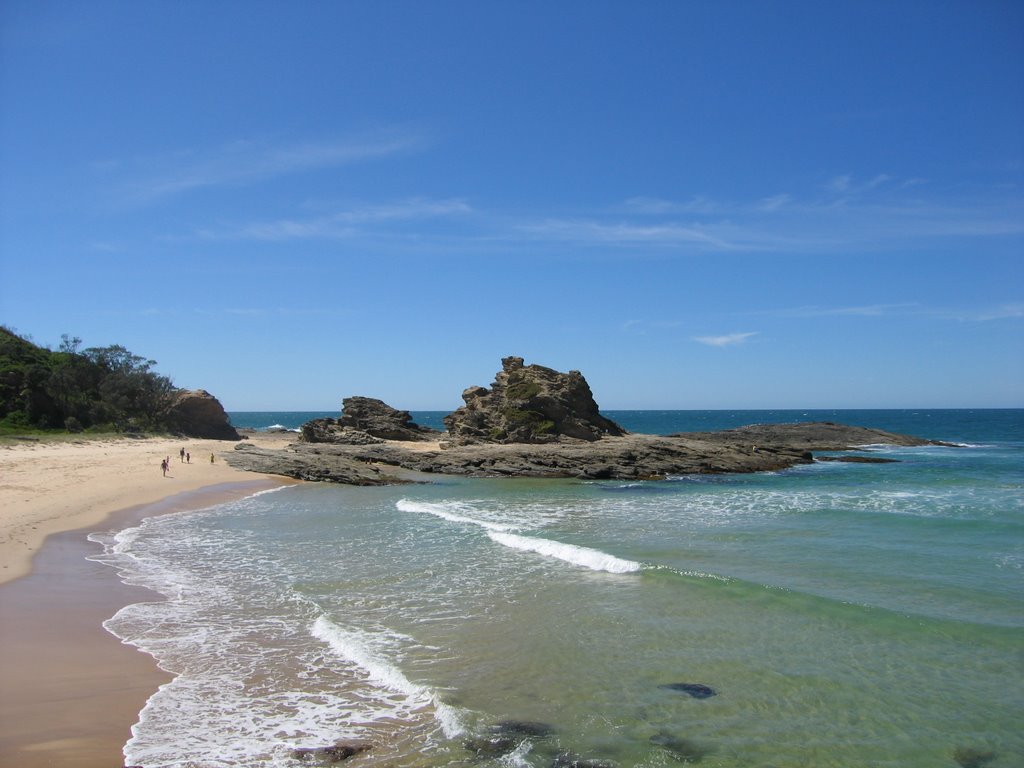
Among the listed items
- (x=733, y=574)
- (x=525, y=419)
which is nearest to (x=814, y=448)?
(x=525, y=419)

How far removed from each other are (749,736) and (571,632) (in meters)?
3.49

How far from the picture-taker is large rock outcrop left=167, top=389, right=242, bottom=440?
191ft

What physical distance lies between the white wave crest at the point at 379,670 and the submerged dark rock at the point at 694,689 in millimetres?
2591

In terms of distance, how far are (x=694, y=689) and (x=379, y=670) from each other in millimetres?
3785

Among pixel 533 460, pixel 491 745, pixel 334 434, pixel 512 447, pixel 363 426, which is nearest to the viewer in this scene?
pixel 491 745

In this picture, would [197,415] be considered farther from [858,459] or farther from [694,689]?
[694,689]

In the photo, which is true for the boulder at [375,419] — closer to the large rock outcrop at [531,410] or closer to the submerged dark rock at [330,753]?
the large rock outcrop at [531,410]

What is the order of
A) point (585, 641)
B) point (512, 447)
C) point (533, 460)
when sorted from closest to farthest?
point (585, 641) → point (533, 460) → point (512, 447)

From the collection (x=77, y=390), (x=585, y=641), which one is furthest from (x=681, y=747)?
(x=77, y=390)

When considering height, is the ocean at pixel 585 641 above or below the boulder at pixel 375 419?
below

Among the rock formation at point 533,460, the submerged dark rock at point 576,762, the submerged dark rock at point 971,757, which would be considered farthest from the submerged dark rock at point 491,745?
the rock formation at point 533,460

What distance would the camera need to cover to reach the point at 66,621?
1024 cm

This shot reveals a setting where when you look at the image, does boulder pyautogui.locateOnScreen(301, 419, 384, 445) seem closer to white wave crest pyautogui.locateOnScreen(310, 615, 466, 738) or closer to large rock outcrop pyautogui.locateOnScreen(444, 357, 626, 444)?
large rock outcrop pyautogui.locateOnScreen(444, 357, 626, 444)

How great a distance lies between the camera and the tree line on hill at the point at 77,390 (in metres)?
46.9
